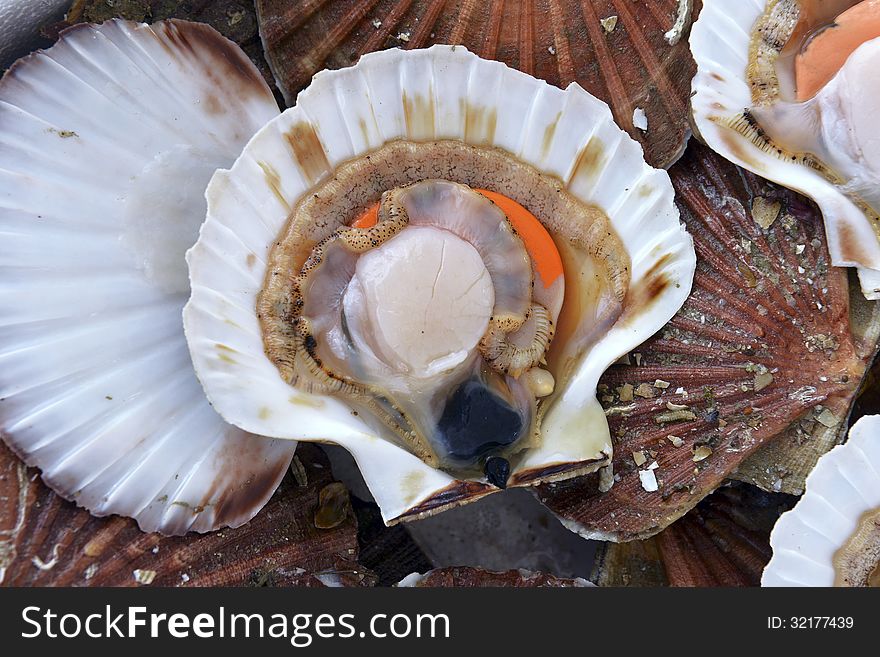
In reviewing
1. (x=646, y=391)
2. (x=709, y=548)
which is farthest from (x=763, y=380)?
(x=709, y=548)

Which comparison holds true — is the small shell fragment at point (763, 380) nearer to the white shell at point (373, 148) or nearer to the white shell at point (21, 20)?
the white shell at point (373, 148)

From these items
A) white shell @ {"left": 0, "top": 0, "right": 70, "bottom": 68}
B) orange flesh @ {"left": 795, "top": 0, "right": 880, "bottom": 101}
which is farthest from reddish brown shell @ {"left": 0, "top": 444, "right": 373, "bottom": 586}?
orange flesh @ {"left": 795, "top": 0, "right": 880, "bottom": 101}

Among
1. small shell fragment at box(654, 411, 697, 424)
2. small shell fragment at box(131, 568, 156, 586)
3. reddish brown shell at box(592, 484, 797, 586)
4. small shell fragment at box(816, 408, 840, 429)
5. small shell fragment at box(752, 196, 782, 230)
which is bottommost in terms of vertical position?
reddish brown shell at box(592, 484, 797, 586)

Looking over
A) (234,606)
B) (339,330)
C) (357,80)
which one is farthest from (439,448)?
(357,80)

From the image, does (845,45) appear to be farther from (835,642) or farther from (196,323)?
(196,323)

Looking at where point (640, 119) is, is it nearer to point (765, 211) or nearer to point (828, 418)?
point (765, 211)

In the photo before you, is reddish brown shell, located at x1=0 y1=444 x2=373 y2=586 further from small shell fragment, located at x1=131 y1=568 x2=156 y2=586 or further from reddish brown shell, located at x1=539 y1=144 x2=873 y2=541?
reddish brown shell, located at x1=539 y1=144 x2=873 y2=541

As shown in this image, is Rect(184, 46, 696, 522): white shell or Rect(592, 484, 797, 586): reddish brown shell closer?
Rect(184, 46, 696, 522): white shell
